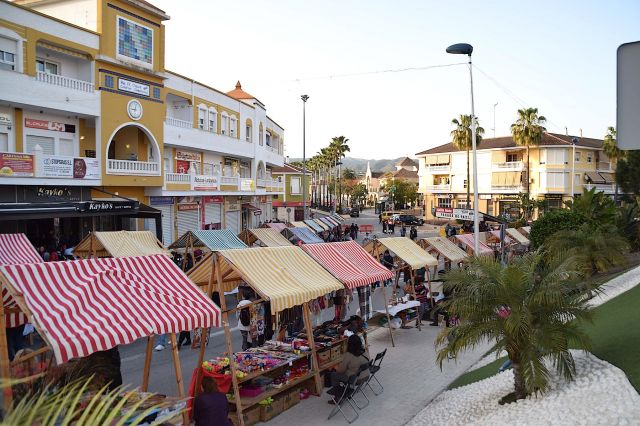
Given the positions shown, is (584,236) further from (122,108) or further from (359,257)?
(122,108)

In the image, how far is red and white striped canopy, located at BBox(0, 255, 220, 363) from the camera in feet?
20.1

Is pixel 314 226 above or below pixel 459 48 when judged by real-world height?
below

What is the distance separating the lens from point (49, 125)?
24.2m

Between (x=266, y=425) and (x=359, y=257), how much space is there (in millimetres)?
5592

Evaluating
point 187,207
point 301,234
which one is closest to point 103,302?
point 301,234

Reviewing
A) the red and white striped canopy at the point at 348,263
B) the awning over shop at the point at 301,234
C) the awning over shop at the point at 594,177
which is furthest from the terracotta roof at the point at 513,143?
the red and white striped canopy at the point at 348,263

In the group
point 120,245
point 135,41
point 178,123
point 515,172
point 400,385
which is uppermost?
point 135,41

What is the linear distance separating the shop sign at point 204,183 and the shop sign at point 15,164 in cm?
1188

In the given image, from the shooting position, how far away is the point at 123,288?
7.41 m

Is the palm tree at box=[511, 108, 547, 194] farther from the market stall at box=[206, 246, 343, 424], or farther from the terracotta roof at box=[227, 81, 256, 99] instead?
the market stall at box=[206, 246, 343, 424]

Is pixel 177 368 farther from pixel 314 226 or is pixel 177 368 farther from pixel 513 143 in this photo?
pixel 513 143

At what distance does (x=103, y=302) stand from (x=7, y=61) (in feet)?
62.1

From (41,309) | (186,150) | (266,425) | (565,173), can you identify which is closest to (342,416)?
(266,425)

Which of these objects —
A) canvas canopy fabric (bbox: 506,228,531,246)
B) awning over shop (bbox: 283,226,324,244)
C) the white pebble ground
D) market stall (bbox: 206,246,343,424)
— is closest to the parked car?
canvas canopy fabric (bbox: 506,228,531,246)
